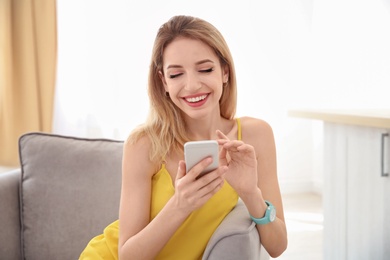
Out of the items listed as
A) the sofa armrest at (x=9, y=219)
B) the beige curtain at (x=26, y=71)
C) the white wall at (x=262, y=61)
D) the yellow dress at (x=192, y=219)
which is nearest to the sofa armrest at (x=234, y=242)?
the yellow dress at (x=192, y=219)

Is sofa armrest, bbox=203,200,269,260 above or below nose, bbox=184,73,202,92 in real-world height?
below

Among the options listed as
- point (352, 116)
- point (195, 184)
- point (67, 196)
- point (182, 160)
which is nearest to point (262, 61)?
point (352, 116)

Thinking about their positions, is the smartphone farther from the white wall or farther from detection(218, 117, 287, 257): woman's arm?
the white wall

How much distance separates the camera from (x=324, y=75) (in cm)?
457

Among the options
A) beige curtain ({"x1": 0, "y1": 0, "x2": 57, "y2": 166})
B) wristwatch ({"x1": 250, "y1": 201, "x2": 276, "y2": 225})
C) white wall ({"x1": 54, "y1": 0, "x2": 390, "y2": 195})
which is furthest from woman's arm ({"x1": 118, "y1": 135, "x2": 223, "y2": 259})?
white wall ({"x1": 54, "y1": 0, "x2": 390, "y2": 195})

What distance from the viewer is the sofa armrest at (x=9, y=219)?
6.04 ft

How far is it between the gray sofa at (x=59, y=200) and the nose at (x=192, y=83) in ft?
1.99

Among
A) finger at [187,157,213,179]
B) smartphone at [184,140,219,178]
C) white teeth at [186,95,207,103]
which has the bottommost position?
finger at [187,157,213,179]

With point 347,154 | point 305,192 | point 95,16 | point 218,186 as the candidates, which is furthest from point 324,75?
point 218,186

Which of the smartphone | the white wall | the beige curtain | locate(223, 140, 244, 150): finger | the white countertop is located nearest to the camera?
the smartphone

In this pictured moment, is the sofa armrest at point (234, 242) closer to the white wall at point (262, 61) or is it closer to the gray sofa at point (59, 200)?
the gray sofa at point (59, 200)

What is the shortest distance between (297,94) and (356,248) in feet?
9.66

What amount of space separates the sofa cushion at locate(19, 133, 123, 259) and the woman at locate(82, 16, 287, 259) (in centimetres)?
25

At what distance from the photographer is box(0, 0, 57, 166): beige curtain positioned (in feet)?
12.5
